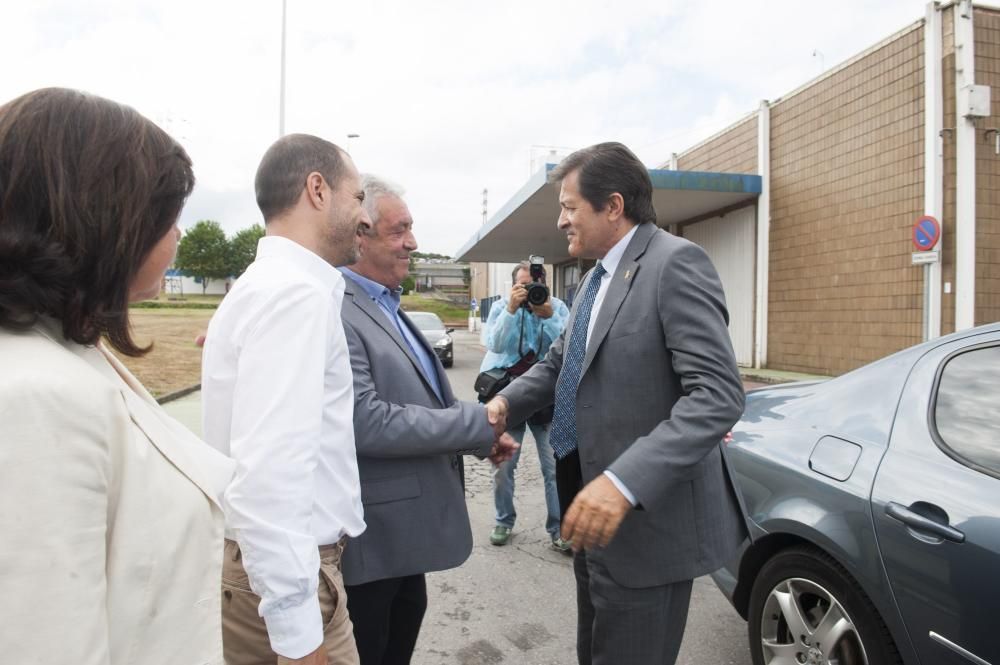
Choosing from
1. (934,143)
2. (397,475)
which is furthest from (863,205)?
(397,475)

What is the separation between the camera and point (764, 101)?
14.0 meters

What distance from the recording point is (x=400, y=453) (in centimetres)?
181

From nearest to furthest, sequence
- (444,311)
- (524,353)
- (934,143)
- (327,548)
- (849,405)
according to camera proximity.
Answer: (327,548) → (849,405) → (524,353) → (934,143) → (444,311)

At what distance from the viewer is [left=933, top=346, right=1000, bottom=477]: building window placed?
1928 mm

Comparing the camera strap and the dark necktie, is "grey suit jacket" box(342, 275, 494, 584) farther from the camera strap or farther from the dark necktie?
the camera strap

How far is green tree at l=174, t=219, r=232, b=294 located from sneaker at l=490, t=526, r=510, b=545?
87.3 meters

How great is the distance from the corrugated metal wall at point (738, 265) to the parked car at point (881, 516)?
501 inches

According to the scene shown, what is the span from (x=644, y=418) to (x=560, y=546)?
2.62m

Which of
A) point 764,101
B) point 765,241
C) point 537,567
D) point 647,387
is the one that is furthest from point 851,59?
point 647,387

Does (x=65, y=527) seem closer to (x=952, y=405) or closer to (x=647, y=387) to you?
(x=647, y=387)

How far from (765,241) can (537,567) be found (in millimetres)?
12192

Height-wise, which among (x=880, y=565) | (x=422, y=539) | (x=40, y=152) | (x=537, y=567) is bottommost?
(x=537, y=567)

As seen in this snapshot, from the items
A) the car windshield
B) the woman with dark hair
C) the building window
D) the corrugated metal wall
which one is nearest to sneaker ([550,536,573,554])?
the building window

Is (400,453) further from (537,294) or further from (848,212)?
(848,212)
